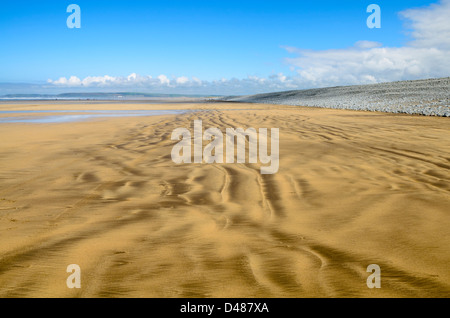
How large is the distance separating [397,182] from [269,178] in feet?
5.00

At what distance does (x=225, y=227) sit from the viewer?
284 cm

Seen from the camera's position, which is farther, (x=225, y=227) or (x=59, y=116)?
(x=59, y=116)

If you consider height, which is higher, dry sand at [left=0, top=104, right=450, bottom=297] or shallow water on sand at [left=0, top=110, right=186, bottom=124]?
shallow water on sand at [left=0, top=110, right=186, bottom=124]

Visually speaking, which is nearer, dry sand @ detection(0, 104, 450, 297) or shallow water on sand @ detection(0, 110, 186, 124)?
dry sand @ detection(0, 104, 450, 297)

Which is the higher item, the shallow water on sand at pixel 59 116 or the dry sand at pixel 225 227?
the shallow water on sand at pixel 59 116

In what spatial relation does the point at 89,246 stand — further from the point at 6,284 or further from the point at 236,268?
the point at 236,268

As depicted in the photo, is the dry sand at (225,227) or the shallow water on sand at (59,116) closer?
the dry sand at (225,227)

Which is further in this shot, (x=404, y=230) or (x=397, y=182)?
(x=397, y=182)

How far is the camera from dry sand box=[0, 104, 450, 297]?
1995 mm

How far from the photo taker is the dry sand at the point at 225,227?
2.00m

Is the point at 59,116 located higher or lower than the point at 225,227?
higher
